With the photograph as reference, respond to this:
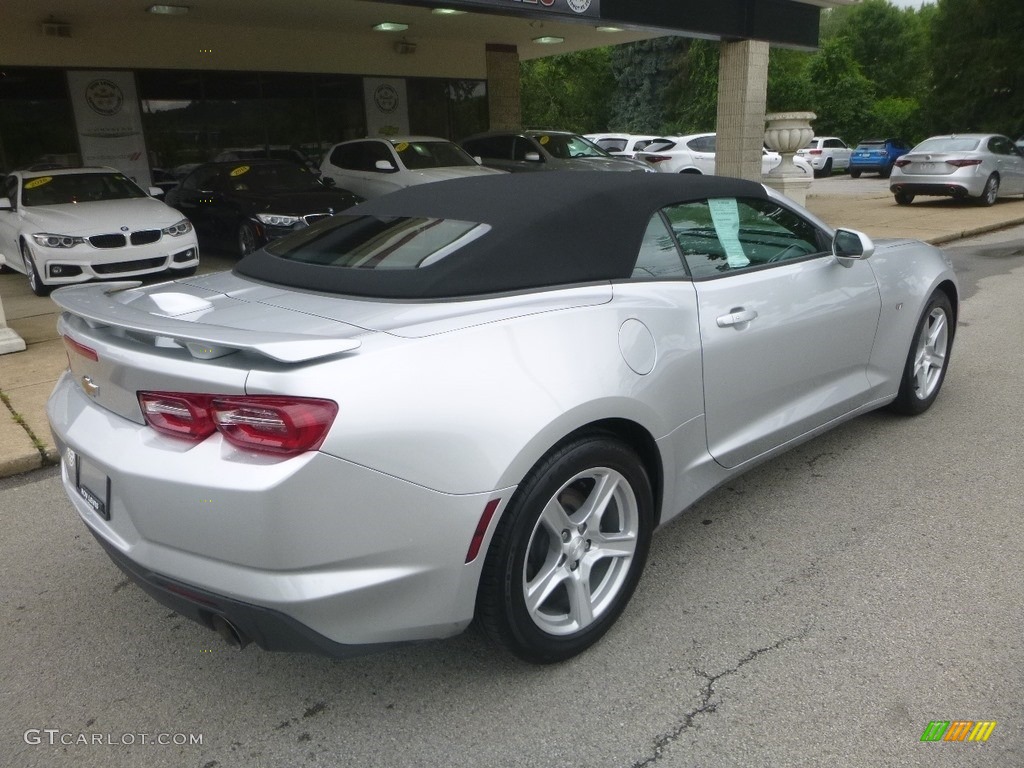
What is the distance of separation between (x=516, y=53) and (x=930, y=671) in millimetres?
18003

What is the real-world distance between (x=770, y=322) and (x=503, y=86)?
16528mm

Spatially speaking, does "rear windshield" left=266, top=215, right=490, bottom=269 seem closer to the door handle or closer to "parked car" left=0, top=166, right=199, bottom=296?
the door handle

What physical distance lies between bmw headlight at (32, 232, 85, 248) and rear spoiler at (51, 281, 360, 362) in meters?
7.11

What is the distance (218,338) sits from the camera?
211 cm

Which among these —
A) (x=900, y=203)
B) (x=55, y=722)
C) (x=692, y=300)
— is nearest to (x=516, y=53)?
(x=900, y=203)

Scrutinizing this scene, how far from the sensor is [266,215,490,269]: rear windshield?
9.30 ft

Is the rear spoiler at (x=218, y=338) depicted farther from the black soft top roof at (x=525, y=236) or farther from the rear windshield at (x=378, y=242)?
the rear windshield at (x=378, y=242)

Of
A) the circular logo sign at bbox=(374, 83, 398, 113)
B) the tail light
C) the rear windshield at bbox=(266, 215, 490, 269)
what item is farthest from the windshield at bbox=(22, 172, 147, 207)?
the tail light

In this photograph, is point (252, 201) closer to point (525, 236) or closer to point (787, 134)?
point (525, 236)

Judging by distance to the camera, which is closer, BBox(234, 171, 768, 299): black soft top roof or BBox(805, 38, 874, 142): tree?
BBox(234, 171, 768, 299): black soft top roof

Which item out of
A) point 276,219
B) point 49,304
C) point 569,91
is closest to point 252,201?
point 276,219

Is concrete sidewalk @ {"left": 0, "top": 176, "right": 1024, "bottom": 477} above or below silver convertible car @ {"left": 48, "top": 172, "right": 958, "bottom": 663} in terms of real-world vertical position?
below

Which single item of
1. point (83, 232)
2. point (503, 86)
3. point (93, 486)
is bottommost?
point (83, 232)

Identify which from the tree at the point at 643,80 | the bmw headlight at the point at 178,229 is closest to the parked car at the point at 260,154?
the bmw headlight at the point at 178,229
